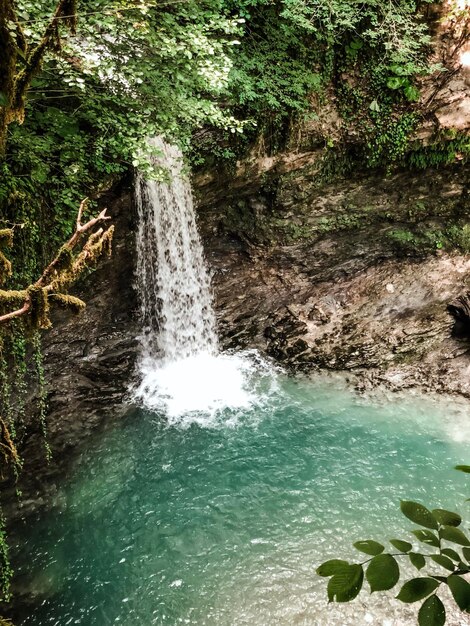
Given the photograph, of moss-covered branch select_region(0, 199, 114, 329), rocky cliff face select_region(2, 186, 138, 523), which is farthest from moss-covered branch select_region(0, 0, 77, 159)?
rocky cliff face select_region(2, 186, 138, 523)

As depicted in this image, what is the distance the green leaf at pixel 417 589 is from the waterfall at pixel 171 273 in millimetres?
8102

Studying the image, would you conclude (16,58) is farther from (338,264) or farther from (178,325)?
(338,264)

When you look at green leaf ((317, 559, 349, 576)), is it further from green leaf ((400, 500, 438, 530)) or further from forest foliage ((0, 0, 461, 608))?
forest foliage ((0, 0, 461, 608))

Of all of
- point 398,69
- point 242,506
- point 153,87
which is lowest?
point 242,506

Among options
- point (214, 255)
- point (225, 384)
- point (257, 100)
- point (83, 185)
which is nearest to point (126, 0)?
point (83, 185)

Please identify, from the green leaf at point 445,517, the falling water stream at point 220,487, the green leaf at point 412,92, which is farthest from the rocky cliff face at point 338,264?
the green leaf at point 445,517

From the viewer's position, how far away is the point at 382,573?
1.02 meters

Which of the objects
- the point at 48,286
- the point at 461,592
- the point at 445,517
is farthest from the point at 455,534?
the point at 48,286

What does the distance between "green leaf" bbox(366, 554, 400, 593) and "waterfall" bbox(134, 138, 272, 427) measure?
21.3 feet

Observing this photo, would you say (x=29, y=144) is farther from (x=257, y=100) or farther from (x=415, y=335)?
(x=415, y=335)

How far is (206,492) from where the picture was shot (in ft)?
19.5

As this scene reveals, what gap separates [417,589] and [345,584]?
18 cm

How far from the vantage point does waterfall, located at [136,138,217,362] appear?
8.45m

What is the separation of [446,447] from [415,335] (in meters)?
2.90
